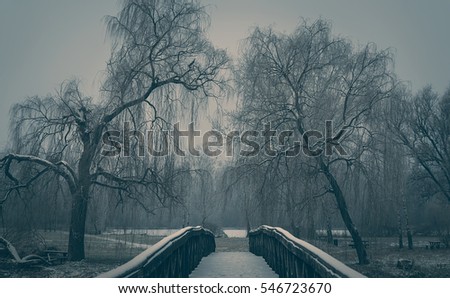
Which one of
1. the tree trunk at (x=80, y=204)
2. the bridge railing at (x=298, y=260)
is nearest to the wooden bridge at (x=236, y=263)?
the bridge railing at (x=298, y=260)

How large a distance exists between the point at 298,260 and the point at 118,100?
22.1 feet

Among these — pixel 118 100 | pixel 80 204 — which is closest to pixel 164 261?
pixel 118 100

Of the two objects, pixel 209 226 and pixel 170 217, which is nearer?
pixel 170 217

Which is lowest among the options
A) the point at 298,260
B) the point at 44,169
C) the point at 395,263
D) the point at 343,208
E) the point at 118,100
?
the point at 395,263

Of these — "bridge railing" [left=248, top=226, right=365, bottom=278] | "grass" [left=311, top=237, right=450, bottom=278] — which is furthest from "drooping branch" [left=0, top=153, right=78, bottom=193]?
"grass" [left=311, top=237, right=450, bottom=278]

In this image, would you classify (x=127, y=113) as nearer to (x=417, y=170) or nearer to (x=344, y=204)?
(x=344, y=204)

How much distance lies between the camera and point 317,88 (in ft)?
42.7

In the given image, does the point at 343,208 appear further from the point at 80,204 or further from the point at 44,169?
the point at 44,169

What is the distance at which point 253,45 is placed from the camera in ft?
42.0

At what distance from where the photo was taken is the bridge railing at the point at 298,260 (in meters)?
4.12

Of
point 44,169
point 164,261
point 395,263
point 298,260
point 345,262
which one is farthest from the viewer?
point 345,262

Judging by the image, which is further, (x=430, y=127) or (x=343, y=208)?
(x=430, y=127)
